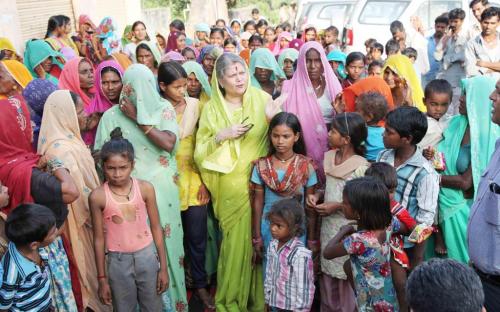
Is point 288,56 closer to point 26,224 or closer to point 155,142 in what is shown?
point 155,142

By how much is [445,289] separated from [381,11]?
990 cm

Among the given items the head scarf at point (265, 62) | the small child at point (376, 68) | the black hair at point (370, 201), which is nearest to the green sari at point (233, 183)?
the black hair at point (370, 201)

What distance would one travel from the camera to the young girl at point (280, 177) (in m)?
3.21

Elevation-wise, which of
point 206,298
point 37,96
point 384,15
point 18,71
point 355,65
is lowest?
point 206,298

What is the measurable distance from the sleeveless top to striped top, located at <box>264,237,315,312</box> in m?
0.84

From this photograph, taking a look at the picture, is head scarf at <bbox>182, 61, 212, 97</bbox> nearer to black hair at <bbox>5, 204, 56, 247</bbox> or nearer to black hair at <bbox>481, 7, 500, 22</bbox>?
black hair at <bbox>5, 204, 56, 247</bbox>

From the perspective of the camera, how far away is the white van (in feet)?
32.1

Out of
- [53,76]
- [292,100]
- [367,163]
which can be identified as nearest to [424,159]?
[367,163]

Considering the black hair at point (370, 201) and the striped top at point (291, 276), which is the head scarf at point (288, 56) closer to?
the striped top at point (291, 276)

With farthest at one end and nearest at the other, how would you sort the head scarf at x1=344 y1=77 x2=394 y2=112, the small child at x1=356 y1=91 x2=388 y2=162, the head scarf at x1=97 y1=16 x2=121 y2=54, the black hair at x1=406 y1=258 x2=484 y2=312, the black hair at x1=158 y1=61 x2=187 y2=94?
1. the head scarf at x1=97 y1=16 x2=121 y2=54
2. the head scarf at x1=344 y1=77 x2=394 y2=112
3. the black hair at x1=158 y1=61 x2=187 y2=94
4. the small child at x1=356 y1=91 x2=388 y2=162
5. the black hair at x1=406 y1=258 x2=484 y2=312

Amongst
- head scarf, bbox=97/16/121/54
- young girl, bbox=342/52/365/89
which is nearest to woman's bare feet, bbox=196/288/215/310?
young girl, bbox=342/52/365/89

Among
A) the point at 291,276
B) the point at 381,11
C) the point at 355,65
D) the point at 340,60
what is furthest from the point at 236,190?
the point at 381,11

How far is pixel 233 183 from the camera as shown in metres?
3.41

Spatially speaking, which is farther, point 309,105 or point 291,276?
point 309,105
